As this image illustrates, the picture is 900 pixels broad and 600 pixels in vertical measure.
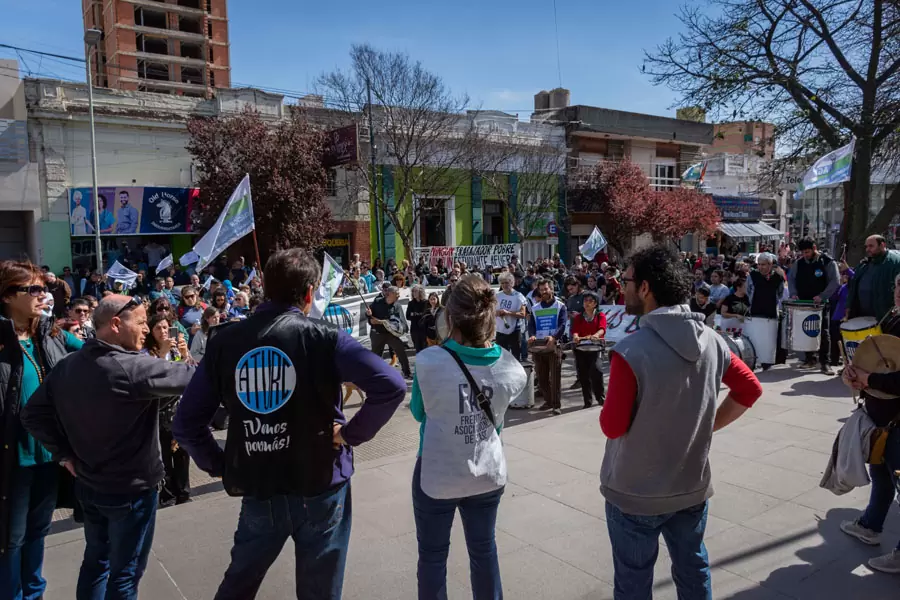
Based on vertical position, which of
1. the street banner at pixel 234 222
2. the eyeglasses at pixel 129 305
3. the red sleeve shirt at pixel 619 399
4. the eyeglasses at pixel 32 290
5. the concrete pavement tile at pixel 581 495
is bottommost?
the concrete pavement tile at pixel 581 495

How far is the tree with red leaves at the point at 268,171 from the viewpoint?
2092 cm

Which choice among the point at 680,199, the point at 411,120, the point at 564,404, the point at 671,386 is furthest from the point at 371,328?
the point at 680,199

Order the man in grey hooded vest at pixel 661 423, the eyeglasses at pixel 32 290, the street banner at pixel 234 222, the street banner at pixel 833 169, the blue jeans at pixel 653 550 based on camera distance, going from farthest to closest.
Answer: the street banner at pixel 833 169 → the street banner at pixel 234 222 → the eyeglasses at pixel 32 290 → the blue jeans at pixel 653 550 → the man in grey hooded vest at pixel 661 423

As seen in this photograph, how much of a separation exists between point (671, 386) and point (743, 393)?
0.47 m

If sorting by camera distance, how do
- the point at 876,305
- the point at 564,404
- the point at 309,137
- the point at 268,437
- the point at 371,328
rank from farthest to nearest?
1. the point at 309,137
2. the point at 371,328
3. the point at 564,404
4. the point at 876,305
5. the point at 268,437

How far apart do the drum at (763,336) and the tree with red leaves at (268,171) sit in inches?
599

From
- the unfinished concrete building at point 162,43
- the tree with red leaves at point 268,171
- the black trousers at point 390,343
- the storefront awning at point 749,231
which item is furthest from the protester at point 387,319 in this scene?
the unfinished concrete building at point 162,43

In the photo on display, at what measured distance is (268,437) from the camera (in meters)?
2.53

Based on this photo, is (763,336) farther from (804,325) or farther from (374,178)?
(374,178)

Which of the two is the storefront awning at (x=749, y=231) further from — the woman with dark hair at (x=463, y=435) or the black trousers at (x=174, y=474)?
the woman with dark hair at (x=463, y=435)

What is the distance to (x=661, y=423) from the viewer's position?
8.63ft

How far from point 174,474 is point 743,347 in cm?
760

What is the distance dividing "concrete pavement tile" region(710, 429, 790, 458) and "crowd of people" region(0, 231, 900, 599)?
2.10 meters

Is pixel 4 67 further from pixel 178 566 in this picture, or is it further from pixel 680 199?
pixel 680 199
